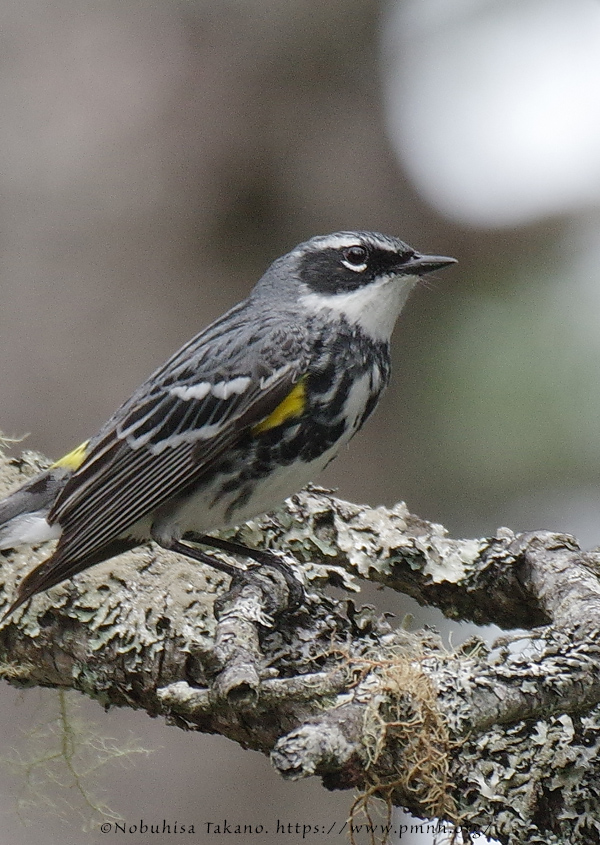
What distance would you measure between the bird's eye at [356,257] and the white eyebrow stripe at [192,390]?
0.69 metres

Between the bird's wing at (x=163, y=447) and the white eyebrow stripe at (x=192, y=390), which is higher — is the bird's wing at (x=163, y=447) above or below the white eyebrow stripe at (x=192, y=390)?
below

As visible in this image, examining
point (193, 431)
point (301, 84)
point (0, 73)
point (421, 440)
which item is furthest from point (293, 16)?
point (193, 431)

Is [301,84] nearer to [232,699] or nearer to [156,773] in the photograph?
[156,773]

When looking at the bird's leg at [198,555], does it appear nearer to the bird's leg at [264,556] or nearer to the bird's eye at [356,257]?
the bird's leg at [264,556]

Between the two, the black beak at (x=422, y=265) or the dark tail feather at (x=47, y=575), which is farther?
the black beak at (x=422, y=265)

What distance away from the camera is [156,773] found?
410cm

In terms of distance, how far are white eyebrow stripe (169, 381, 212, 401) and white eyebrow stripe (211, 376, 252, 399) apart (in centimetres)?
3

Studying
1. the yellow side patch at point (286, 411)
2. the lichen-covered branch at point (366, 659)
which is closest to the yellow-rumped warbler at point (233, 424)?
the yellow side patch at point (286, 411)

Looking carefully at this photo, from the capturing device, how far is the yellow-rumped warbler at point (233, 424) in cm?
307

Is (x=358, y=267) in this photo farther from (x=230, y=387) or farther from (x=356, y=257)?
(x=230, y=387)

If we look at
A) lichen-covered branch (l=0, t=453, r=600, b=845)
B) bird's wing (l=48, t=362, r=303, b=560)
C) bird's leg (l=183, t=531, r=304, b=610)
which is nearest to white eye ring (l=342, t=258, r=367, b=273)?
bird's wing (l=48, t=362, r=303, b=560)

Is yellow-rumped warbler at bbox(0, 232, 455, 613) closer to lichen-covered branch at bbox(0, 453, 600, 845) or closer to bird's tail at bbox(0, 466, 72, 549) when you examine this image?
bird's tail at bbox(0, 466, 72, 549)

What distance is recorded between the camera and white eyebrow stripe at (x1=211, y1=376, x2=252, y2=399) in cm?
317

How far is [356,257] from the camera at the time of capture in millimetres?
3484
